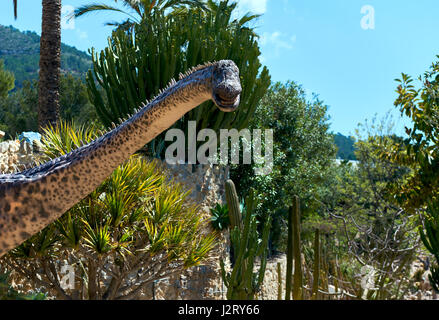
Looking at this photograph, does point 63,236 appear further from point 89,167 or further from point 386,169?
point 386,169

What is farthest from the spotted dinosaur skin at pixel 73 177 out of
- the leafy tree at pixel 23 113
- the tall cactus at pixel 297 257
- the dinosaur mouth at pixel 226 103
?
the leafy tree at pixel 23 113

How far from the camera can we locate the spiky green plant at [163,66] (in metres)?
9.05

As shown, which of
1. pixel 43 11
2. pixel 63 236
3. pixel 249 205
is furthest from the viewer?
pixel 43 11

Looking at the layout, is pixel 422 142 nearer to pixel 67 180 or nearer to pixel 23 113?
pixel 67 180

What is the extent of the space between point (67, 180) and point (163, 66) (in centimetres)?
697

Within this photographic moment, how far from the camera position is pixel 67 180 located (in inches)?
95.5

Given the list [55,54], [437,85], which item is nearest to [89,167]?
[437,85]

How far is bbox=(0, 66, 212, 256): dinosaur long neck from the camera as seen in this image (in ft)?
7.72

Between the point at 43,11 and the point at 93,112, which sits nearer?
the point at 43,11

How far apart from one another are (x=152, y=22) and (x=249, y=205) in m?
7.69

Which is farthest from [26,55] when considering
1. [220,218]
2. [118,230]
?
[118,230]

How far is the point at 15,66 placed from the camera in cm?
4147

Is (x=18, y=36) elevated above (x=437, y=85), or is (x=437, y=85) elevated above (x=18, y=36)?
(x=18, y=36)

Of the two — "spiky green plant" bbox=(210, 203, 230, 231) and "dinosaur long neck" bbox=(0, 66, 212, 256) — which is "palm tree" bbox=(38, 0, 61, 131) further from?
"dinosaur long neck" bbox=(0, 66, 212, 256)
